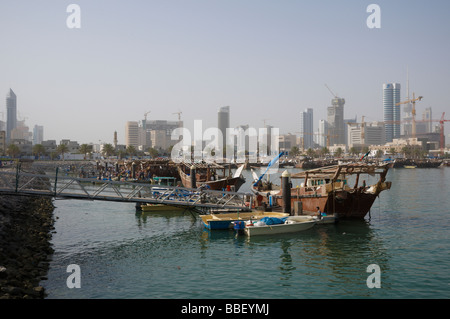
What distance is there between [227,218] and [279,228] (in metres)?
5.23

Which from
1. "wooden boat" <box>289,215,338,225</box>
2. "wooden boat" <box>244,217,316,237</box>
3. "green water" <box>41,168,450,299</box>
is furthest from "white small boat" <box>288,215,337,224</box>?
"green water" <box>41,168,450,299</box>

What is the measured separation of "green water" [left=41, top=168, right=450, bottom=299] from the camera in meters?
19.7

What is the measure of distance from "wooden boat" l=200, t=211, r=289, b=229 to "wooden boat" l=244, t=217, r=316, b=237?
2.23 meters

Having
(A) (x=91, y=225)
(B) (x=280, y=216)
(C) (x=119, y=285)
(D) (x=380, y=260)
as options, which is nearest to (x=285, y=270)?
(D) (x=380, y=260)

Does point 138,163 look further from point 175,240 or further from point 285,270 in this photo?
point 285,270

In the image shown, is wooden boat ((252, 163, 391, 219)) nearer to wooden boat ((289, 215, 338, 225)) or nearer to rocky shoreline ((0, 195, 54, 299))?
wooden boat ((289, 215, 338, 225))

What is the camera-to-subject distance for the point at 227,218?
34.3 m

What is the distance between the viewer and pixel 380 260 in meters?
24.9

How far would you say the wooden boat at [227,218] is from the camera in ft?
108

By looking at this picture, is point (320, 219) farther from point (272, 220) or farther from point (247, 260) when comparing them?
point (247, 260)

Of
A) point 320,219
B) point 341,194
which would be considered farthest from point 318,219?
point 341,194

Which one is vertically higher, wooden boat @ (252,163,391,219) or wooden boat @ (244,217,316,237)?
→ wooden boat @ (252,163,391,219)
